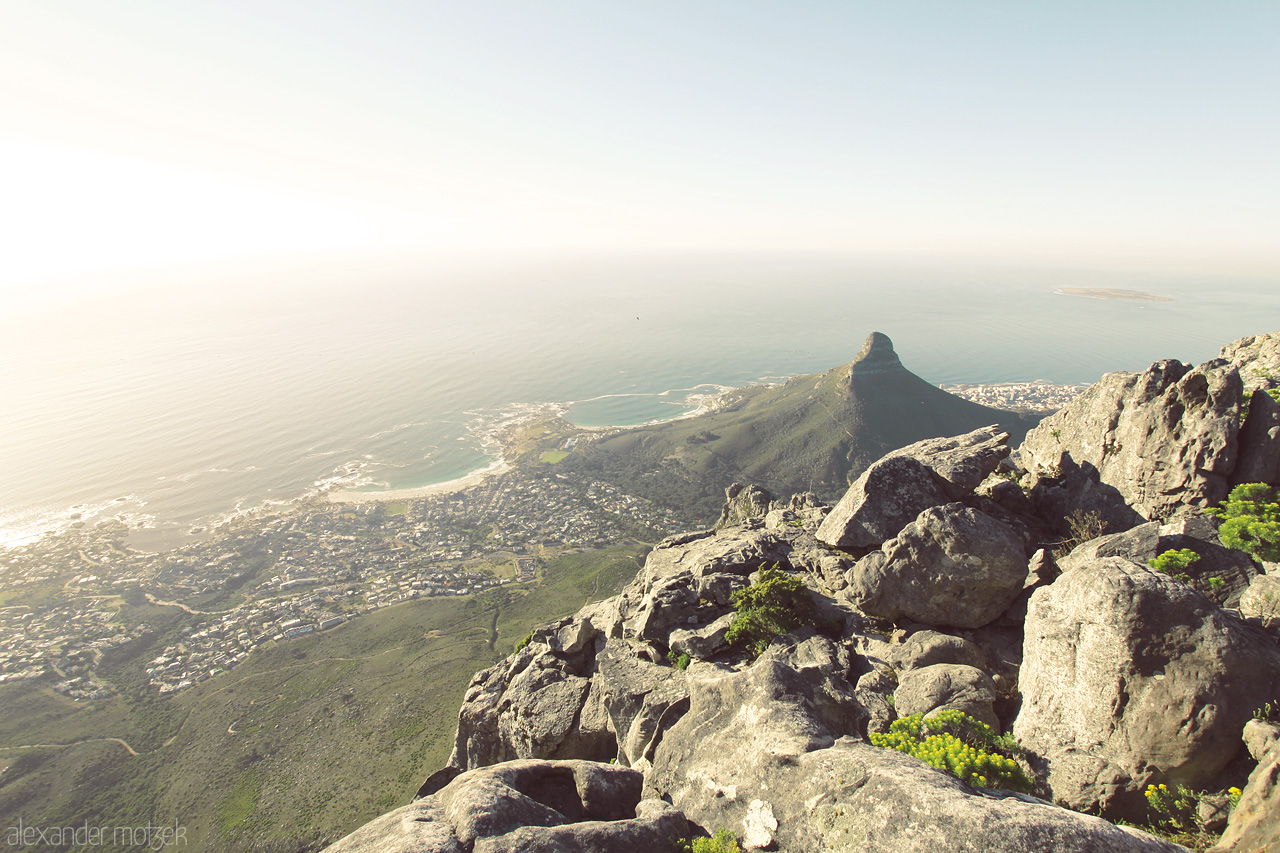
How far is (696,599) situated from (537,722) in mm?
9556

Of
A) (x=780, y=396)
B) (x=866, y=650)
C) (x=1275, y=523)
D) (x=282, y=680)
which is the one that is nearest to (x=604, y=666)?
(x=866, y=650)

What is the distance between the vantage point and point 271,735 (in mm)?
58406

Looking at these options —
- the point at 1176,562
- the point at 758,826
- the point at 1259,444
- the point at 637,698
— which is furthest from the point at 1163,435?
the point at 637,698

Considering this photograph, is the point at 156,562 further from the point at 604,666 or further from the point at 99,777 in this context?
the point at 604,666

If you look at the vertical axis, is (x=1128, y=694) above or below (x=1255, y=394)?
below

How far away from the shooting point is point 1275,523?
1555 centimetres

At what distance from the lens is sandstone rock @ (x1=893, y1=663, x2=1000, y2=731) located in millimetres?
14922

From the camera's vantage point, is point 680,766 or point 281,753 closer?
point 680,766

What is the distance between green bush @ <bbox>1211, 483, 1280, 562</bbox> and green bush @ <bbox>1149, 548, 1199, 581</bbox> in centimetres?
182

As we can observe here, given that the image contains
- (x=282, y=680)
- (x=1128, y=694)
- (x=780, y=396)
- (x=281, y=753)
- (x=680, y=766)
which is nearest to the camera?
(x=1128, y=694)

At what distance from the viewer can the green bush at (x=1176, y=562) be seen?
15.6 metres

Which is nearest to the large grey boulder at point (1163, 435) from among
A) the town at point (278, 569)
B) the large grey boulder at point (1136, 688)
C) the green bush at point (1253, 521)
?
the green bush at point (1253, 521)

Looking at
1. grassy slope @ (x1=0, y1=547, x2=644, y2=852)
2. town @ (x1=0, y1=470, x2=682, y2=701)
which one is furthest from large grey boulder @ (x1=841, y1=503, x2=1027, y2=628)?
town @ (x1=0, y1=470, x2=682, y2=701)

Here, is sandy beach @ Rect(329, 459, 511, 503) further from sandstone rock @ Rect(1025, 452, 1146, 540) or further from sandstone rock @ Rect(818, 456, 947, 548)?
sandstone rock @ Rect(1025, 452, 1146, 540)
